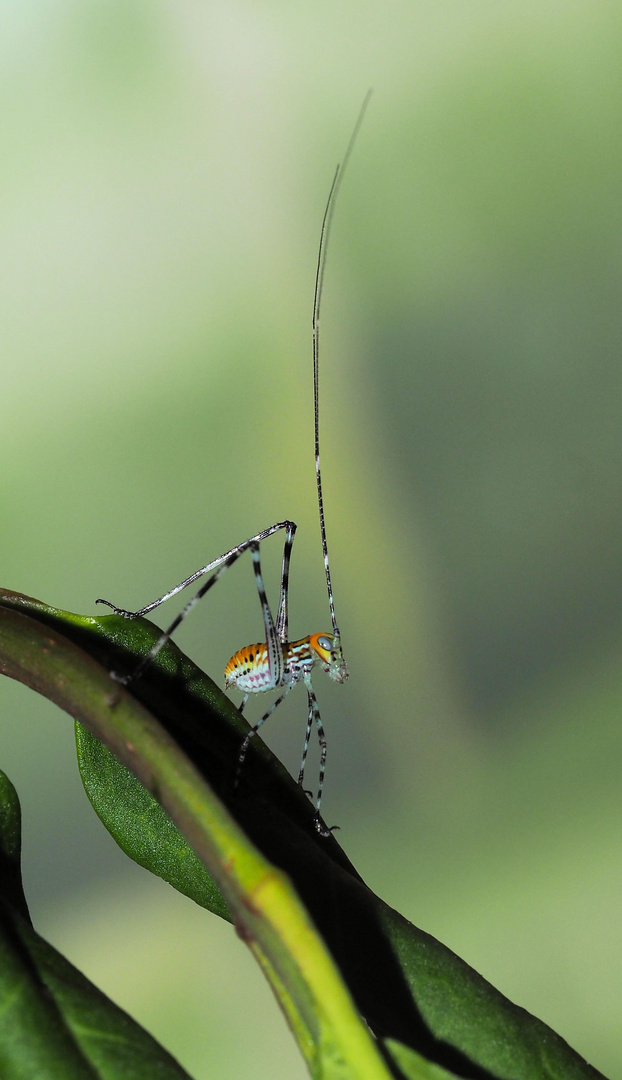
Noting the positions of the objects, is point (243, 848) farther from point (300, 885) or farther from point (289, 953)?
point (300, 885)

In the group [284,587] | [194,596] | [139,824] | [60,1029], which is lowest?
[60,1029]

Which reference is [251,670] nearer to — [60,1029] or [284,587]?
[284,587]

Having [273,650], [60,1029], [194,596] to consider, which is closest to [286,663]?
[273,650]

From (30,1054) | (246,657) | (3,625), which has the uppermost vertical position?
(246,657)

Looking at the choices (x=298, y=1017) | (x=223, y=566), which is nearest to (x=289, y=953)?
(x=298, y=1017)

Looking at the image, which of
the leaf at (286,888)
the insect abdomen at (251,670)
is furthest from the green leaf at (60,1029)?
the insect abdomen at (251,670)

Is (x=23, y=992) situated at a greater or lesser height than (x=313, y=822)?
lesser

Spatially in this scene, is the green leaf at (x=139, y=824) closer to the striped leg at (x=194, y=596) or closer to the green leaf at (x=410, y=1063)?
the striped leg at (x=194, y=596)
